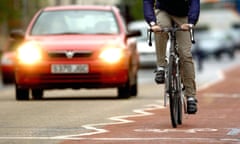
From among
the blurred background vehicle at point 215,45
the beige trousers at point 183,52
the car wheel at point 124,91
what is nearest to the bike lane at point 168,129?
the beige trousers at point 183,52

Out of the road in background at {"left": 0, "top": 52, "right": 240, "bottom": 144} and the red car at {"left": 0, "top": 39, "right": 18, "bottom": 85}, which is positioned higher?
the road in background at {"left": 0, "top": 52, "right": 240, "bottom": 144}

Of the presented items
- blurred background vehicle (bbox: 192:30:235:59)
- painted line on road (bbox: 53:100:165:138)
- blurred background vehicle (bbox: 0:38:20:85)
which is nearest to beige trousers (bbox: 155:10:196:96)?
painted line on road (bbox: 53:100:165:138)

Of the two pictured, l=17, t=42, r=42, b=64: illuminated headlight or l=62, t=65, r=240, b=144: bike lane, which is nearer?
Answer: l=62, t=65, r=240, b=144: bike lane

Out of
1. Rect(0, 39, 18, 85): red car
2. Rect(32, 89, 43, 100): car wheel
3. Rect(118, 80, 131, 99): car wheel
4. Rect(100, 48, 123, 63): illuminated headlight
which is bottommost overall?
Rect(0, 39, 18, 85): red car

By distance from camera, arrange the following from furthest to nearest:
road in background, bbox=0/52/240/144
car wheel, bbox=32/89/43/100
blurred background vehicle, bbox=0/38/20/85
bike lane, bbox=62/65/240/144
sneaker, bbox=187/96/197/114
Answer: blurred background vehicle, bbox=0/38/20/85
car wheel, bbox=32/89/43/100
sneaker, bbox=187/96/197/114
road in background, bbox=0/52/240/144
bike lane, bbox=62/65/240/144

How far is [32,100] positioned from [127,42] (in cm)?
192

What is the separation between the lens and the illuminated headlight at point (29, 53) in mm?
18641

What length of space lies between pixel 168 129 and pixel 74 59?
659cm

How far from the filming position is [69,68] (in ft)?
61.1

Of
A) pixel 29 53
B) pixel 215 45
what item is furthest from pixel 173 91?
pixel 215 45

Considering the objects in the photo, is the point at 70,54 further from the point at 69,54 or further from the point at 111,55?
the point at 111,55

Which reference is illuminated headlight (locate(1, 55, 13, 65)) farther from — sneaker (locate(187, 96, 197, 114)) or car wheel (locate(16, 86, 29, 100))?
sneaker (locate(187, 96, 197, 114))

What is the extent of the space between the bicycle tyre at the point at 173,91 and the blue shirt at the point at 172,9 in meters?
0.49

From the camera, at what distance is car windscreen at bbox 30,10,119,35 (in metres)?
19.8
